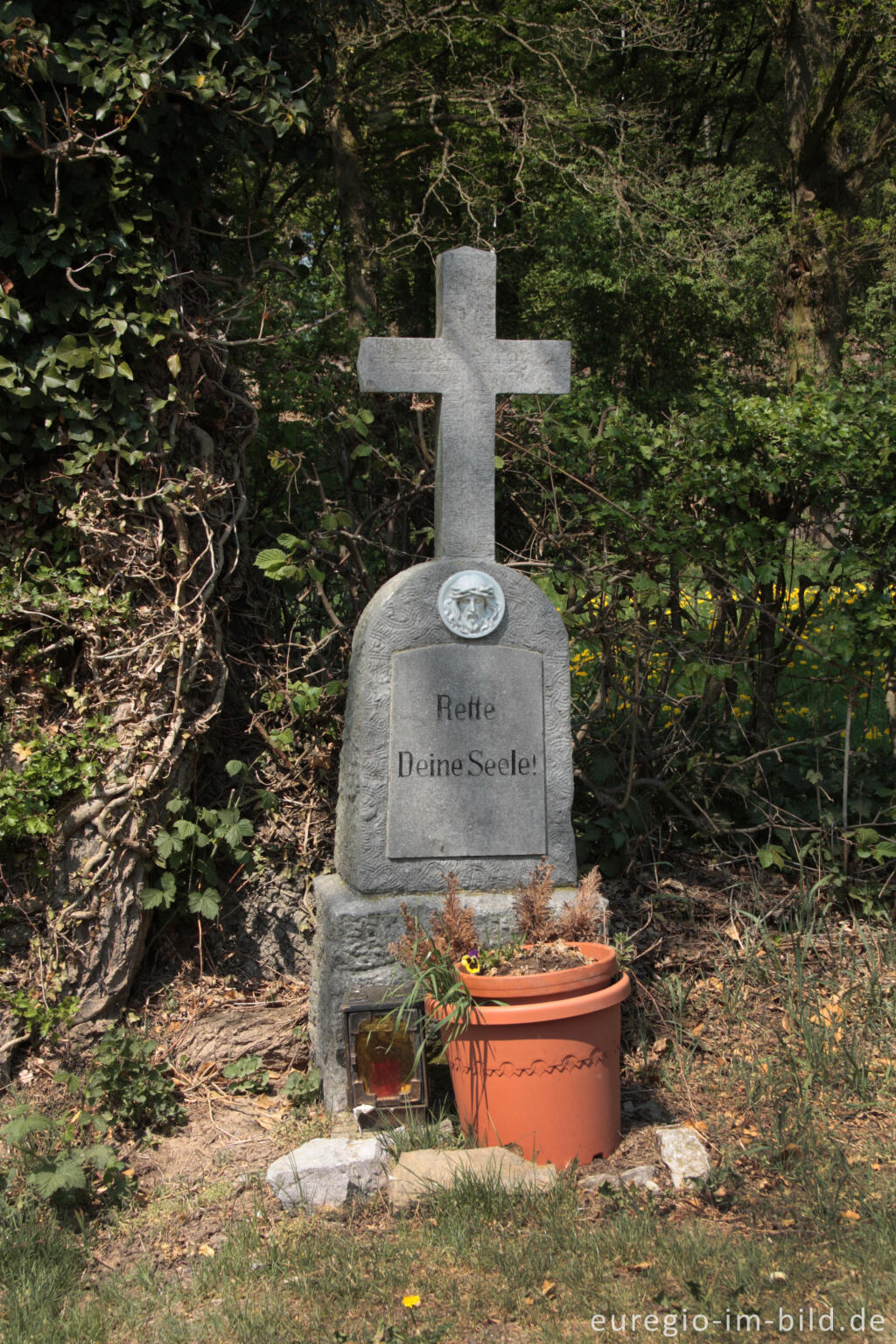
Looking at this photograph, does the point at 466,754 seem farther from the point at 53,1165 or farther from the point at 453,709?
the point at 53,1165

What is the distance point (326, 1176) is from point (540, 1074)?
0.66 m

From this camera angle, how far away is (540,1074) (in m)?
3.03

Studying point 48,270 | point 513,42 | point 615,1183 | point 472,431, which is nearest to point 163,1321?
point 615,1183

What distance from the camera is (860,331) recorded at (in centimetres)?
1398

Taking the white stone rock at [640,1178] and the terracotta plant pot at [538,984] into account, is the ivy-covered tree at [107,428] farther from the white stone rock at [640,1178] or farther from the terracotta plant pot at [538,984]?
the white stone rock at [640,1178]

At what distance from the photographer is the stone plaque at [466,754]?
12.0 feet

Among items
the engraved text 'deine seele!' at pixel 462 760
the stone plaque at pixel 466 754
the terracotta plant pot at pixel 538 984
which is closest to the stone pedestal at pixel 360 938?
the stone plaque at pixel 466 754

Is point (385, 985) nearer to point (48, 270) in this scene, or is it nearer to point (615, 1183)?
point (615, 1183)

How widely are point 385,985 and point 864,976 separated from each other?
6.32 ft

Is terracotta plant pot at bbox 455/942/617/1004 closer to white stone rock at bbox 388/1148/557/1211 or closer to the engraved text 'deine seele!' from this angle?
white stone rock at bbox 388/1148/557/1211

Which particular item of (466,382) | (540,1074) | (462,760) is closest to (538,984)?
(540,1074)

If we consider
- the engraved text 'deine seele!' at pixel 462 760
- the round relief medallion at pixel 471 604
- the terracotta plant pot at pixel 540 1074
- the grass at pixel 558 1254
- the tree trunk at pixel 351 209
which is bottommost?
the grass at pixel 558 1254

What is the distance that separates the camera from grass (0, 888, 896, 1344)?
239 cm

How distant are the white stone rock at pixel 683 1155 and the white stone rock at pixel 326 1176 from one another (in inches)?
31.6
